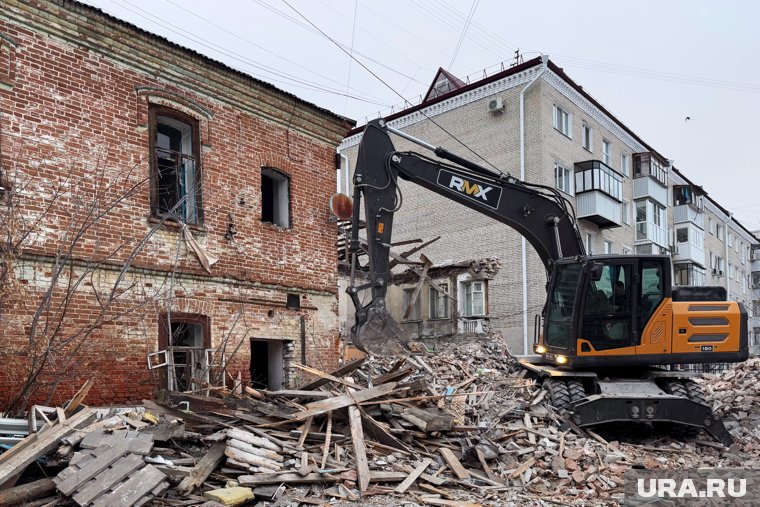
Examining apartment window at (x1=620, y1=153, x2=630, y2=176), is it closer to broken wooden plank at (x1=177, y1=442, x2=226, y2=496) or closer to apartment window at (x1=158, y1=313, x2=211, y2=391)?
apartment window at (x1=158, y1=313, x2=211, y2=391)

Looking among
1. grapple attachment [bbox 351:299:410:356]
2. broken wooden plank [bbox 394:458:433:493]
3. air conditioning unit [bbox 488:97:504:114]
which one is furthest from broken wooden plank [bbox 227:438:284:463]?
air conditioning unit [bbox 488:97:504:114]

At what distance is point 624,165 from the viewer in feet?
94.7

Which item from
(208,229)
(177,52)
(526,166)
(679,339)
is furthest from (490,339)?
(177,52)

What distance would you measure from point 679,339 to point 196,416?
768 cm

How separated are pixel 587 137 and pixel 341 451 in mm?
21850

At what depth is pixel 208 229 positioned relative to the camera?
1030cm

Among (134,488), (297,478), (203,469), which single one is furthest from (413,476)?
(134,488)

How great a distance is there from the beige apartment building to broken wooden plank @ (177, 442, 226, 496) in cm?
1487

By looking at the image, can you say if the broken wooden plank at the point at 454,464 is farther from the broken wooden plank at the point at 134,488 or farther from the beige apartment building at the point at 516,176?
the beige apartment building at the point at 516,176

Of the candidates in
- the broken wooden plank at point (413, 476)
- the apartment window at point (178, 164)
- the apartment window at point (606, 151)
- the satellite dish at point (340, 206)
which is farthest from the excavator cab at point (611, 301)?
the apartment window at point (606, 151)

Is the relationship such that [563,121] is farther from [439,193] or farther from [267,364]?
[267,364]

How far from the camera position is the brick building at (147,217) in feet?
26.6

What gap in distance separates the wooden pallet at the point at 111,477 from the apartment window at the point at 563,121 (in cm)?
2040

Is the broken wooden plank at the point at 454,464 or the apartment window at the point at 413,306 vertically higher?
the apartment window at the point at 413,306
